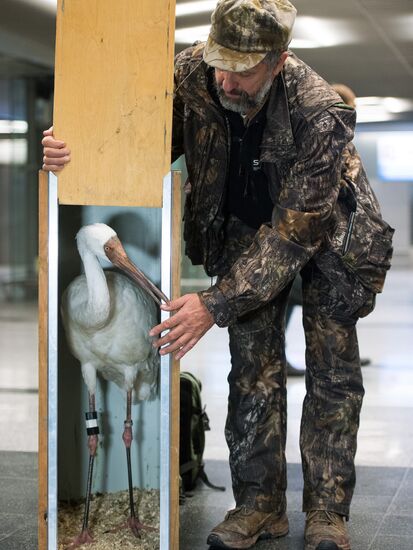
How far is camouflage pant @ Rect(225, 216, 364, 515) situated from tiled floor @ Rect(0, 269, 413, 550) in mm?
203

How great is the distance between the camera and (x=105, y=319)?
2936 mm

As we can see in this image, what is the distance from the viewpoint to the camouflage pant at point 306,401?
323cm

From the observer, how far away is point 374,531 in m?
3.41

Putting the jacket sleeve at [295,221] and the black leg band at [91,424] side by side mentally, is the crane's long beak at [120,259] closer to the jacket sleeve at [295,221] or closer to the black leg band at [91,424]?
the jacket sleeve at [295,221]

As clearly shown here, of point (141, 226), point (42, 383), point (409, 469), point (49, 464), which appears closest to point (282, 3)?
point (141, 226)

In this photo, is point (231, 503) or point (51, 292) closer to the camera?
point (51, 292)

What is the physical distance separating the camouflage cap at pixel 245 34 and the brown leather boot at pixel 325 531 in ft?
4.82

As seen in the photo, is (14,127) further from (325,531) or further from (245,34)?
(245,34)

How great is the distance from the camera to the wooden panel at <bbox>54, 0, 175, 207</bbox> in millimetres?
2660

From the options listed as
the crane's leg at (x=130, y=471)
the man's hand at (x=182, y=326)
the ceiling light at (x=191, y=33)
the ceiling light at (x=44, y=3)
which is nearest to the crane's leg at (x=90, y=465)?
the crane's leg at (x=130, y=471)

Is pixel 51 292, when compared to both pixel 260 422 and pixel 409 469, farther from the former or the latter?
pixel 409 469

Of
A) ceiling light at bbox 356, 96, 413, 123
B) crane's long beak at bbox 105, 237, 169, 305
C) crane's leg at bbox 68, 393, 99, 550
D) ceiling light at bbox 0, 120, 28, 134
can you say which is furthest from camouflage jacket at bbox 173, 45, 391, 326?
ceiling light at bbox 0, 120, 28, 134

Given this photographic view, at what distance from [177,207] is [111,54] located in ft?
1.47

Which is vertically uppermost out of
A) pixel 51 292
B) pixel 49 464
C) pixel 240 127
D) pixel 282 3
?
pixel 282 3
